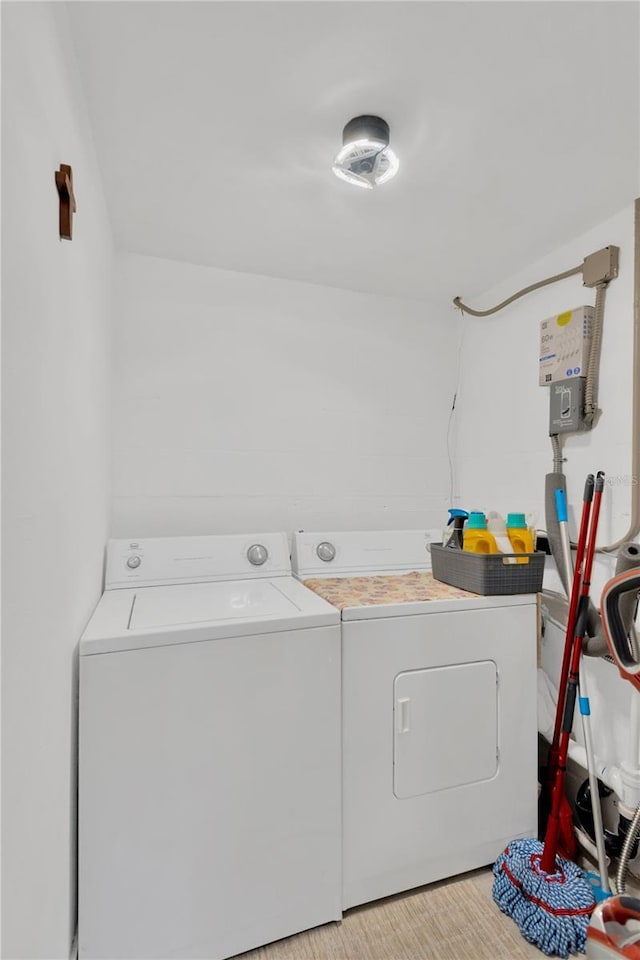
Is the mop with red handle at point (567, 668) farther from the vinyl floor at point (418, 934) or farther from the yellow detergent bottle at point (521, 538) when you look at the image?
the vinyl floor at point (418, 934)

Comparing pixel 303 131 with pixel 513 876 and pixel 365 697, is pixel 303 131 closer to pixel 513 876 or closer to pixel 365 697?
pixel 365 697

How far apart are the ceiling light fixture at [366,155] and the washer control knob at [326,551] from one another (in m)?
1.38

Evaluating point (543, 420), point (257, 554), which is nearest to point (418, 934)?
point (257, 554)

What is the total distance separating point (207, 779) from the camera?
124 cm

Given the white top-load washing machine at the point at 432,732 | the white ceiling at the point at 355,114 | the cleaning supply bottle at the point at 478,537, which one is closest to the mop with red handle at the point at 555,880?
the white top-load washing machine at the point at 432,732

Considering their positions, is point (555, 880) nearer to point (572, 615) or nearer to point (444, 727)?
point (444, 727)

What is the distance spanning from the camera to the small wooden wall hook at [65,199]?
93cm

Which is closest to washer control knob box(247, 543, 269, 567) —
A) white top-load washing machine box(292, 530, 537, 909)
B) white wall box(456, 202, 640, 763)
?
white top-load washing machine box(292, 530, 537, 909)

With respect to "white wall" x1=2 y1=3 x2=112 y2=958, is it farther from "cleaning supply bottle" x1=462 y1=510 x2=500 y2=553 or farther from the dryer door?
"cleaning supply bottle" x1=462 y1=510 x2=500 y2=553

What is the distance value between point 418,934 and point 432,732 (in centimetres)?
53

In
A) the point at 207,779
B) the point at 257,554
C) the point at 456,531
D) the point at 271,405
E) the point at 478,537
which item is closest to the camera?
the point at 207,779

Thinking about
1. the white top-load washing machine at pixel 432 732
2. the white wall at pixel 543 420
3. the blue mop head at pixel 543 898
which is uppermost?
the white wall at pixel 543 420

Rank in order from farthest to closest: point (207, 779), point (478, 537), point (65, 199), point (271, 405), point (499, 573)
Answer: point (271, 405) < point (478, 537) < point (499, 573) < point (207, 779) < point (65, 199)

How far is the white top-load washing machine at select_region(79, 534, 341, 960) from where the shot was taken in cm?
116
